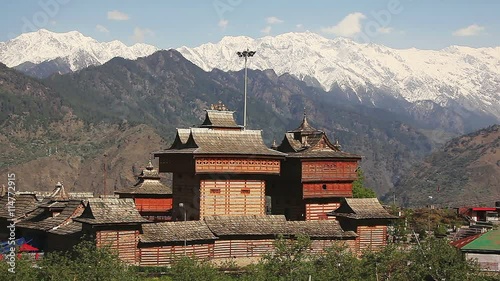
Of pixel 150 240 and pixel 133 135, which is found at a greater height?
pixel 133 135

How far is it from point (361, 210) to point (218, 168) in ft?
31.8

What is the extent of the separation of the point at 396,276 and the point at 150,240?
14618 millimetres

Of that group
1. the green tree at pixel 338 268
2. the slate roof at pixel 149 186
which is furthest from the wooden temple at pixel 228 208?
the green tree at pixel 338 268

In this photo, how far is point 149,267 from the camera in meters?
41.6

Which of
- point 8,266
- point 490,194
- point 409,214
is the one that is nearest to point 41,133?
point 490,194

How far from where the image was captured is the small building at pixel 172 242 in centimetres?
4256

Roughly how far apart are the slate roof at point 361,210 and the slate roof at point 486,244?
527 cm

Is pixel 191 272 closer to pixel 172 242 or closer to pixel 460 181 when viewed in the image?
pixel 172 242

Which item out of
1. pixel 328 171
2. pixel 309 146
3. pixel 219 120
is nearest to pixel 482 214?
pixel 328 171

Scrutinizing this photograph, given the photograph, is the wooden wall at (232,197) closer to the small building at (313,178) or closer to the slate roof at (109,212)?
the small building at (313,178)

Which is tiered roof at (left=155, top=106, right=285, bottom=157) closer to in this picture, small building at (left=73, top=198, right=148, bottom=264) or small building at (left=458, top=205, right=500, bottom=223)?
small building at (left=73, top=198, right=148, bottom=264)

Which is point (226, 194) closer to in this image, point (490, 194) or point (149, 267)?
point (149, 267)

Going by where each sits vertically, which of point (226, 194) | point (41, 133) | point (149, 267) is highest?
point (41, 133)

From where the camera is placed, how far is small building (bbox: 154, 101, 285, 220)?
48125mm
